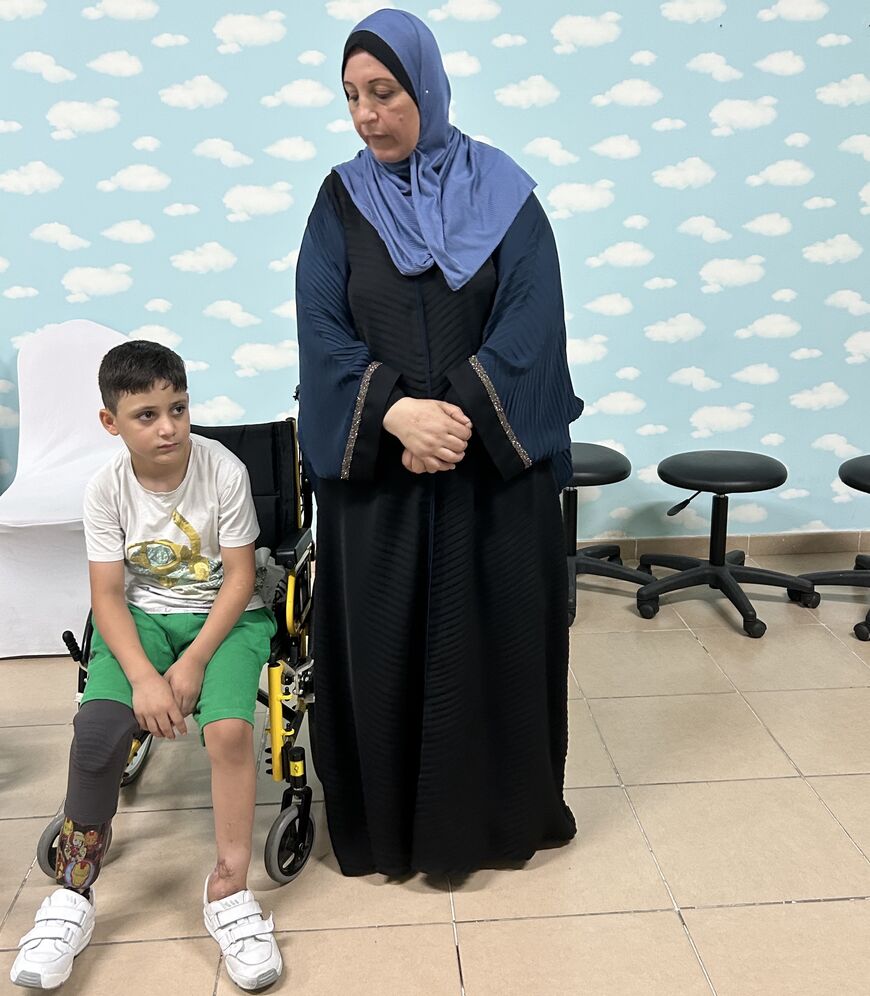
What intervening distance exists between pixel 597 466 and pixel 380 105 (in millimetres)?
1653

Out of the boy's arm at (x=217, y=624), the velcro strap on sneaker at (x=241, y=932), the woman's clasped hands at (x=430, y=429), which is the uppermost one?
the woman's clasped hands at (x=430, y=429)

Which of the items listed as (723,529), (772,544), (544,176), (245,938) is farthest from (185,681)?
(772,544)

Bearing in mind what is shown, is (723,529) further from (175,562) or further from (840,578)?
(175,562)

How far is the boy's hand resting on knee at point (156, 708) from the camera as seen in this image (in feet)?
5.51

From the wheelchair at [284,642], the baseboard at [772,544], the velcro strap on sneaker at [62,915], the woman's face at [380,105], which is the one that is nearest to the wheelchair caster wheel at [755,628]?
the baseboard at [772,544]

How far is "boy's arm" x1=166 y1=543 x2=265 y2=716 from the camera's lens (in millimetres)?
1730

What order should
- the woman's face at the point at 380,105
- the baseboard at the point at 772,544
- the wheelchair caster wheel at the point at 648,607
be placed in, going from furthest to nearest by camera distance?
the baseboard at the point at 772,544
the wheelchair caster wheel at the point at 648,607
the woman's face at the point at 380,105

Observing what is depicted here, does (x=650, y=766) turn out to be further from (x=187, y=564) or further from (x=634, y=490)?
(x=634, y=490)

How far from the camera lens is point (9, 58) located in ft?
9.59

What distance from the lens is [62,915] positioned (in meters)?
1.64

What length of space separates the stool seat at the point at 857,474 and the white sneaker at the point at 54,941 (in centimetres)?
235

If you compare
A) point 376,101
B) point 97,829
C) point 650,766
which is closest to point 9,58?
point 376,101

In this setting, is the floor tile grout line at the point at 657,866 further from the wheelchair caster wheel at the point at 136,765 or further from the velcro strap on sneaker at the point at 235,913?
the wheelchair caster wheel at the point at 136,765

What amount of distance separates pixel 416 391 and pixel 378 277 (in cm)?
20
